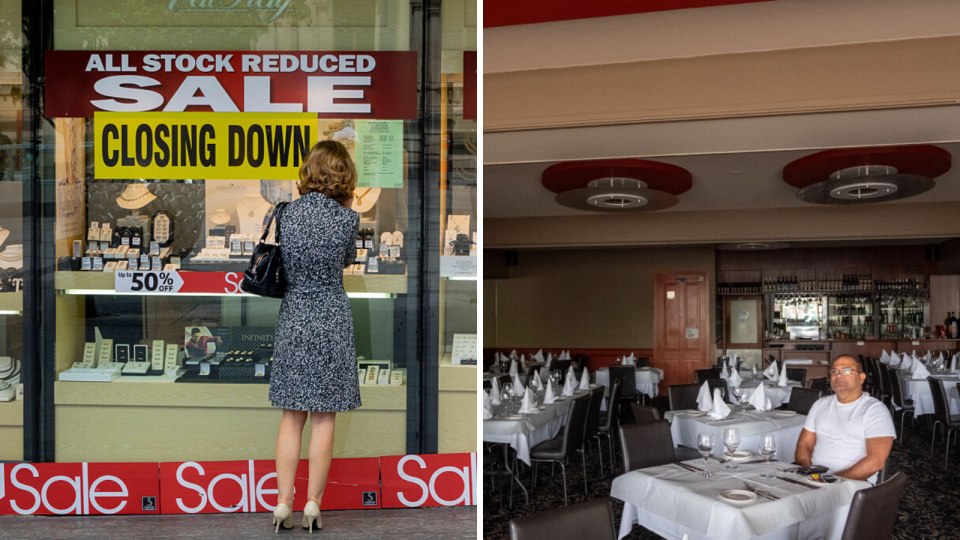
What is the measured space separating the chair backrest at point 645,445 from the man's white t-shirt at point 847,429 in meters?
0.84

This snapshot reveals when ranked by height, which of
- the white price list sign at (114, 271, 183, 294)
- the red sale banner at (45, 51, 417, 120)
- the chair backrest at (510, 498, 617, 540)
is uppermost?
the red sale banner at (45, 51, 417, 120)

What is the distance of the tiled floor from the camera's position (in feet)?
8.92

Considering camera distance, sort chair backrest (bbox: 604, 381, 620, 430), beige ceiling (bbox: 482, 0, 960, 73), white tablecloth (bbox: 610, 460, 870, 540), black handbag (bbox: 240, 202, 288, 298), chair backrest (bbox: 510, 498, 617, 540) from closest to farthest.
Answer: chair backrest (bbox: 510, 498, 617, 540)
black handbag (bbox: 240, 202, 288, 298)
white tablecloth (bbox: 610, 460, 870, 540)
beige ceiling (bbox: 482, 0, 960, 73)
chair backrest (bbox: 604, 381, 620, 430)

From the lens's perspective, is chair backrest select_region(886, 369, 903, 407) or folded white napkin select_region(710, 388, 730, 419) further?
chair backrest select_region(886, 369, 903, 407)

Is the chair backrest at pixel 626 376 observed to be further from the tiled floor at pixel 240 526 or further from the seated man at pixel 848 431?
the tiled floor at pixel 240 526

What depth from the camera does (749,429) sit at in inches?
188

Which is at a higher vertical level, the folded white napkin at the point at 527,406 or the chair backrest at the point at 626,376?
the folded white napkin at the point at 527,406

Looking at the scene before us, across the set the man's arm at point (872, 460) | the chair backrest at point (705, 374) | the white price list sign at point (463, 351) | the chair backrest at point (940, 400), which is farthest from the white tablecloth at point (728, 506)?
the chair backrest at point (705, 374)

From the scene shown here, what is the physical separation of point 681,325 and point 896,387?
210 inches

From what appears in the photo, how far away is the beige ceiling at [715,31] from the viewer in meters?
3.81

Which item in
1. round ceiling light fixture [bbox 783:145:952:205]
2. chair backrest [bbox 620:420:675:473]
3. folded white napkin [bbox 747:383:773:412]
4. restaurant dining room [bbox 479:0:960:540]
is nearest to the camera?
restaurant dining room [bbox 479:0:960:540]

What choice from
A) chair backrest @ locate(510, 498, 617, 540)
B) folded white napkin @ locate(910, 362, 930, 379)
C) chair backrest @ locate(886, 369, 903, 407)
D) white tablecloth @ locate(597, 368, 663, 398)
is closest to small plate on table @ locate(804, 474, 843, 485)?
chair backrest @ locate(510, 498, 617, 540)

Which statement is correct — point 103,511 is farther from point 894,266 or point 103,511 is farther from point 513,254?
point 894,266

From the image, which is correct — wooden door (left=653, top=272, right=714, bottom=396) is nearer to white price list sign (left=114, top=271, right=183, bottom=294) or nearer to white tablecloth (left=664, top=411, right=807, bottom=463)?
white tablecloth (left=664, top=411, right=807, bottom=463)
